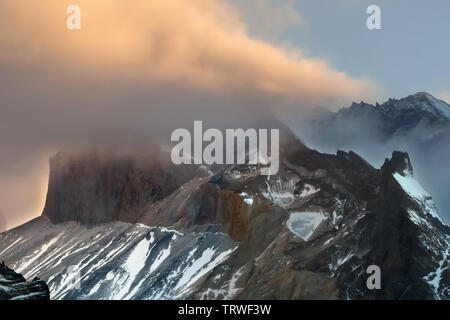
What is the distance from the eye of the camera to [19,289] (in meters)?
101

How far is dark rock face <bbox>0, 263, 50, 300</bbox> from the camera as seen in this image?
323 feet

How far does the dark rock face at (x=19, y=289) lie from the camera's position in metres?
98.5
